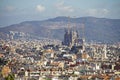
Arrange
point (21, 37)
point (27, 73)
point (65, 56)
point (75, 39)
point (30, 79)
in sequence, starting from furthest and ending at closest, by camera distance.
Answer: point (21, 37) → point (75, 39) → point (65, 56) → point (27, 73) → point (30, 79)

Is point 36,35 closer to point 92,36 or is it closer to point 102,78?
point 92,36

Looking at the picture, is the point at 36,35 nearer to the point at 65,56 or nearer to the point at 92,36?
the point at 92,36

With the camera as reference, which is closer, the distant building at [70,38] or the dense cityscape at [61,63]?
the dense cityscape at [61,63]

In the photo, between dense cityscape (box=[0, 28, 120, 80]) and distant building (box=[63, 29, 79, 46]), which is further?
distant building (box=[63, 29, 79, 46])

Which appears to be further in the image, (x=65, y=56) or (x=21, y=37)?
(x=21, y=37)

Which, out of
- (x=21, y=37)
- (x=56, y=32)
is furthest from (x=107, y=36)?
(x=21, y=37)

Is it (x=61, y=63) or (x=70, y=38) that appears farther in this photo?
(x=70, y=38)

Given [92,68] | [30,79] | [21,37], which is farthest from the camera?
[21,37]
